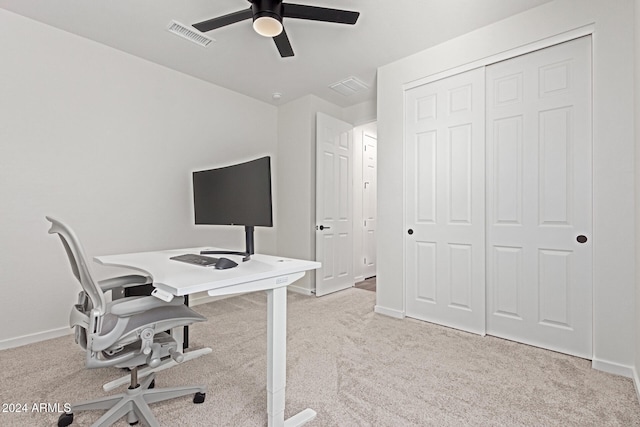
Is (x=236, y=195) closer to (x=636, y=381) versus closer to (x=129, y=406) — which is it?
(x=129, y=406)

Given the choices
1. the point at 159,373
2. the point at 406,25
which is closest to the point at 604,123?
the point at 406,25

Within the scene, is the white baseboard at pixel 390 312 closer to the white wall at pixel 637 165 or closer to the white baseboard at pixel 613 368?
the white baseboard at pixel 613 368

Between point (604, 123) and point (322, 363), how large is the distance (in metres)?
2.52

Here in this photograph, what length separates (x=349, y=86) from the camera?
3.79m

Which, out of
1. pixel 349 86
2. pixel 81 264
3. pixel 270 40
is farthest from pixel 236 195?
pixel 349 86

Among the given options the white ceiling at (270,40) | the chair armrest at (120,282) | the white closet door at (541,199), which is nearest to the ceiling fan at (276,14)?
the white ceiling at (270,40)

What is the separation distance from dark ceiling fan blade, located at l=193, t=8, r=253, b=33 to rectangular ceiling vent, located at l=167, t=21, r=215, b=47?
2.48 ft

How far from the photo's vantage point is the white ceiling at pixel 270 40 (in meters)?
2.35

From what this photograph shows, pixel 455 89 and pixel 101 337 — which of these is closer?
pixel 101 337

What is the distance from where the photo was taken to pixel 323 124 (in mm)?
3955

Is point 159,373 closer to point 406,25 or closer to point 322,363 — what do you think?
point 322,363

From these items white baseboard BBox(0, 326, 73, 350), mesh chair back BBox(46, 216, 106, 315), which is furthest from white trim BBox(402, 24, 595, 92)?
white baseboard BBox(0, 326, 73, 350)

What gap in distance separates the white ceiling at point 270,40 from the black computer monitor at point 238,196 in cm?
132

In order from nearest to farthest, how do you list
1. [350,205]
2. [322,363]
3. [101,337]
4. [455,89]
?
1. [101,337]
2. [322,363]
3. [455,89]
4. [350,205]
